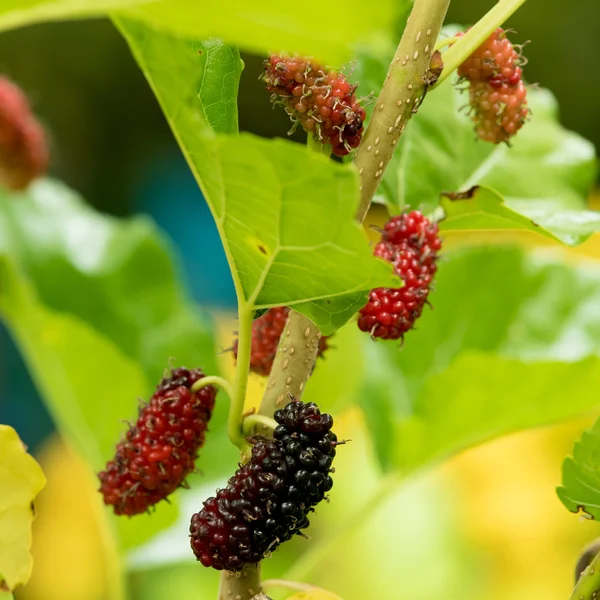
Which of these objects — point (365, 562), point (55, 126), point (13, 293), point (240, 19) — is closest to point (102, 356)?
point (13, 293)

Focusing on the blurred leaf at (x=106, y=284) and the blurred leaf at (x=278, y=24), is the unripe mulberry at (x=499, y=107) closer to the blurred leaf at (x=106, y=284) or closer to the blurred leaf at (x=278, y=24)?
the blurred leaf at (x=278, y=24)

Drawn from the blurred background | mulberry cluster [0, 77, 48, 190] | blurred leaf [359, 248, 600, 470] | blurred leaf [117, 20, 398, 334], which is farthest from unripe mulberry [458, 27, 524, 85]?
the blurred background

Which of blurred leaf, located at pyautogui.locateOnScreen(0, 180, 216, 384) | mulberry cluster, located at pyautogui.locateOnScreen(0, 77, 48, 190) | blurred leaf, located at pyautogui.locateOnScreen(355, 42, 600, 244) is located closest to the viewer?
blurred leaf, located at pyautogui.locateOnScreen(355, 42, 600, 244)

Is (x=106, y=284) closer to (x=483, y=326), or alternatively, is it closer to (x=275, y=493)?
(x=483, y=326)

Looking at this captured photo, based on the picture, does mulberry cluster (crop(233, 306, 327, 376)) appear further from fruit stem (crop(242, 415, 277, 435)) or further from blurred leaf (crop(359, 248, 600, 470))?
blurred leaf (crop(359, 248, 600, 470))

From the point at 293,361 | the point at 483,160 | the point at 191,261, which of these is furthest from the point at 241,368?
the point at 191,261

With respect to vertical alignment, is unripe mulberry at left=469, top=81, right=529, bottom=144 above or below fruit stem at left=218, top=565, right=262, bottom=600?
above
